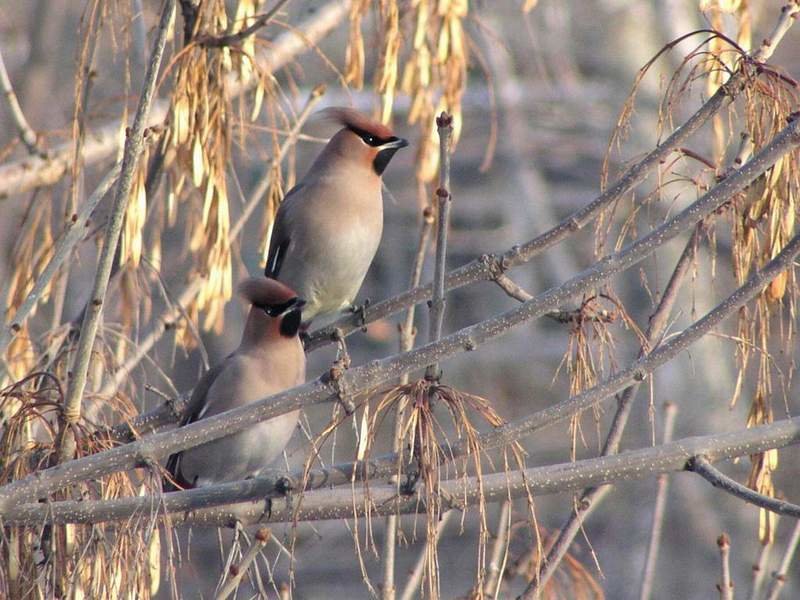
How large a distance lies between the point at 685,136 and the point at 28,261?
1857mm

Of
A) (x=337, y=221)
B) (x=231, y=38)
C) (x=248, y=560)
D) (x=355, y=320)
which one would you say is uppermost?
(x=337, y=221)

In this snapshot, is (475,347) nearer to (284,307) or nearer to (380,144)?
(284,307)

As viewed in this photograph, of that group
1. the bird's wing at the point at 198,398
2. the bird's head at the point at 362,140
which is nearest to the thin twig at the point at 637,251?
the bird's wing at the point at 198,398

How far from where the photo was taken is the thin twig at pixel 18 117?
3.64 metres

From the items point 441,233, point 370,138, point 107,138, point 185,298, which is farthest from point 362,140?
point 441,233

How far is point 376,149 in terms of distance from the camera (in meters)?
4.25

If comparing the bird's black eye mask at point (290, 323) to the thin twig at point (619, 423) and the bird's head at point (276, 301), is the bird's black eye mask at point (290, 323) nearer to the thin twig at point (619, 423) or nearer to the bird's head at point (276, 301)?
the bird's head at point (276, 301)

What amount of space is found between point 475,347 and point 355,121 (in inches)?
79.4

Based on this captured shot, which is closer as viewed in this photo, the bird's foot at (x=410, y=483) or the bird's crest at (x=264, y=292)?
the bird's foot at (x=410, y=483)

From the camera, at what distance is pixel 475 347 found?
223 cm

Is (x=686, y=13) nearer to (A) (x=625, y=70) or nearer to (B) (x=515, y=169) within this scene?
(A) (x=625, y=70)

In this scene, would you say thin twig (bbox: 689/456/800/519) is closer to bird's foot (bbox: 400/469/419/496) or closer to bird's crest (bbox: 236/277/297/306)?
bird's foot (bbox: 400/469/419/496)

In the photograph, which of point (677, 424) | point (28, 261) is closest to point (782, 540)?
point (677, 424)

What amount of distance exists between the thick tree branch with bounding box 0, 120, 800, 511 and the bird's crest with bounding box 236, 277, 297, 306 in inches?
54.5
